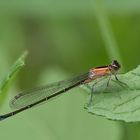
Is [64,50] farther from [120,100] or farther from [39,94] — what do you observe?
[120,100]

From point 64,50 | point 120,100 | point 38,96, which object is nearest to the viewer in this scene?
point 120,100

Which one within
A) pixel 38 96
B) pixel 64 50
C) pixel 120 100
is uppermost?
pixel 64 50

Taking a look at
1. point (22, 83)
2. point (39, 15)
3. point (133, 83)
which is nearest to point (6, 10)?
point (39, 15)

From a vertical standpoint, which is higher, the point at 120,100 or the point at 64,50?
the point at 64,50

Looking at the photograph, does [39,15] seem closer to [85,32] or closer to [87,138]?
[85,32]

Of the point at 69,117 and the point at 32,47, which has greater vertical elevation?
the point at 32,47

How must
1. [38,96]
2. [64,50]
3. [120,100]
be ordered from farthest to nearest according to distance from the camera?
[64,50], [38,96], [120,100]

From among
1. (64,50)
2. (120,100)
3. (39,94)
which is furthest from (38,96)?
(64,50)
